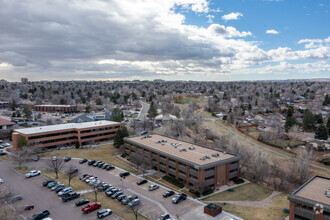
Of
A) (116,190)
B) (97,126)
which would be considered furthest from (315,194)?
(97,126)

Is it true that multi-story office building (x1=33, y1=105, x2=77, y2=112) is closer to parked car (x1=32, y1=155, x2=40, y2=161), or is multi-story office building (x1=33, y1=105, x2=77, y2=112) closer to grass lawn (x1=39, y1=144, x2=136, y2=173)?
grass lawn (x1=39, y1=144, x2=136, y2=173)

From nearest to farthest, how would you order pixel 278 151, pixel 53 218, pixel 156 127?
1. pixel 53 218
2. pixel 278 151
3. pixel 156 127

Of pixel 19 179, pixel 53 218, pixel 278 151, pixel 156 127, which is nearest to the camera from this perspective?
pixel 53 218

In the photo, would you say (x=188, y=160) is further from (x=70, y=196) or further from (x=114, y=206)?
(x=70, y=196)

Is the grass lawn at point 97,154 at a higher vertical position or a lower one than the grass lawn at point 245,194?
higher

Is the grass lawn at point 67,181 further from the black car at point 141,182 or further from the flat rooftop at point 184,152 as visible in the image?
the flat rooftop at point 184,152

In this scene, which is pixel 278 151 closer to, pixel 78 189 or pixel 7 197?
pixel 78 189

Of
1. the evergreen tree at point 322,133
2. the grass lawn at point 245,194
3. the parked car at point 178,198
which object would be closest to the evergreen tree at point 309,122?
the evergreen tree at point 322,133
